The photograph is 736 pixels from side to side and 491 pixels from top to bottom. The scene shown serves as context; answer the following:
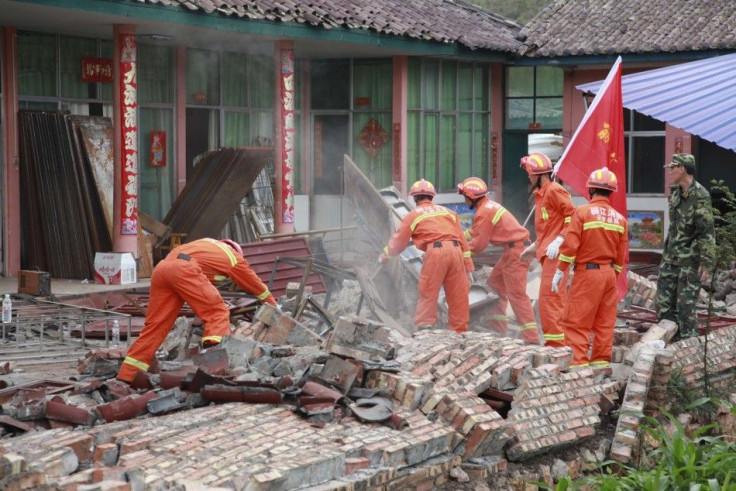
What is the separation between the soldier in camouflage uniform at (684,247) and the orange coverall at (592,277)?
1.22 metres

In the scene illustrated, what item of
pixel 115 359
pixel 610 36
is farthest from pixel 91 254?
pixel 610 36

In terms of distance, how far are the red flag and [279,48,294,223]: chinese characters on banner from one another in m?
5.98

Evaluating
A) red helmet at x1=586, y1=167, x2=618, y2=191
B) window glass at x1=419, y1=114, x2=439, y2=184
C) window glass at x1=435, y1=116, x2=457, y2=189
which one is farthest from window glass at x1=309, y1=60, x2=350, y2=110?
red helmet at x1=586, y1=167, x2=618, y2=191

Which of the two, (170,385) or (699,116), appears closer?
(170,385)

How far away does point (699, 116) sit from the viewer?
41.6 ft

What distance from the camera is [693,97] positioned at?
1326cm

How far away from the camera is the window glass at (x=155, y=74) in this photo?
665 inches

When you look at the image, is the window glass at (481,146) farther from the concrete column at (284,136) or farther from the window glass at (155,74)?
the window glass at (155,74)

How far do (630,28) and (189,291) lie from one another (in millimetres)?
14165

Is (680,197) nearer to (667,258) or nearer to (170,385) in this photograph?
(667,258)

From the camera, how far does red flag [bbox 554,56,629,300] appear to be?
12.1m

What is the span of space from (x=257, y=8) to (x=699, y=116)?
602 centimetres

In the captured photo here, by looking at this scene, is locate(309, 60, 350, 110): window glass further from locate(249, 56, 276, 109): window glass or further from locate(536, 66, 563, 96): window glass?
locate(536, 66, 563, 96): window glass

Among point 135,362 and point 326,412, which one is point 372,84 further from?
point 326,412
